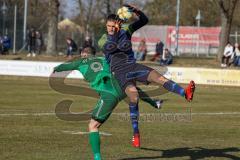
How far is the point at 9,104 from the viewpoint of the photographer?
2205 cm

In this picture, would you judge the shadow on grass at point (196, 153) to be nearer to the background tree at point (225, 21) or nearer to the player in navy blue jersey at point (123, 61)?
the player in navy blue jersey at point (123, 61)

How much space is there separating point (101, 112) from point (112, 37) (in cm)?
134

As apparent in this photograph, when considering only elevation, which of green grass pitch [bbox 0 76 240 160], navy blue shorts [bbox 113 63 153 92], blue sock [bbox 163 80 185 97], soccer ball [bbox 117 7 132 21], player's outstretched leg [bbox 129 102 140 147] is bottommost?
green grass pitch [bbox 0 76 240 160]

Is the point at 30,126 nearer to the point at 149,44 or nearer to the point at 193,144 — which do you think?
the point at 193,144

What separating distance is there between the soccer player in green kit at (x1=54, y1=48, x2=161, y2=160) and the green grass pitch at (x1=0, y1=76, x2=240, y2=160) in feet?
2.66

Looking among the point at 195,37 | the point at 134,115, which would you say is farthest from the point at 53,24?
the point at 134,115

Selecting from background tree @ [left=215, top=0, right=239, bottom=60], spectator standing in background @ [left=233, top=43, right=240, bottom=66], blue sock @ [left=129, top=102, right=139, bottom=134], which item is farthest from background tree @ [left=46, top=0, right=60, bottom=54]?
blue sock @ [left=129, top=102, right=139, bottom=134]

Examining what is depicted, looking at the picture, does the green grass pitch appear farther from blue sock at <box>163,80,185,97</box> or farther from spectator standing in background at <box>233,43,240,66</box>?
spectator standing in background at <box>233,43,240,66</box>

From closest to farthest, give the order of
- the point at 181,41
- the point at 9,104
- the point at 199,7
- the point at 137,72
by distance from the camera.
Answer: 1. the point at 137,72
2. the point at 9,104
3. the point at 181,41
4. the point at 199,7

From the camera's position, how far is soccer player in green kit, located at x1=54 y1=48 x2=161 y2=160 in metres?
10.9

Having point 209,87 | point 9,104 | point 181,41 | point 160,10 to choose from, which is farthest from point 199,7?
point 9,104

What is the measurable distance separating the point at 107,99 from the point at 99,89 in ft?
1.10

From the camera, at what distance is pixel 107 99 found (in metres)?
11.1

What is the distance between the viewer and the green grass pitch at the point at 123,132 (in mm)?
12242
